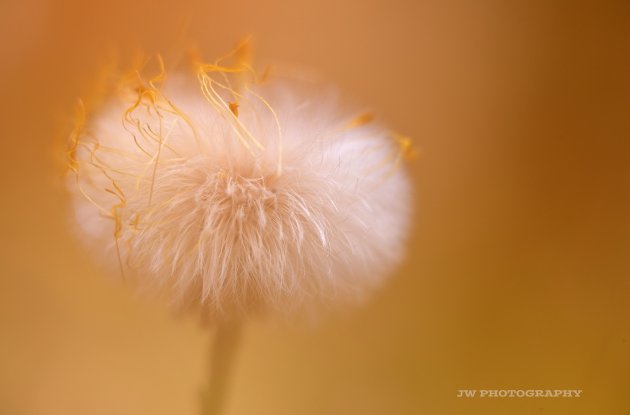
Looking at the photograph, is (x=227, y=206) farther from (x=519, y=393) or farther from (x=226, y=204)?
(x=519, y=393)

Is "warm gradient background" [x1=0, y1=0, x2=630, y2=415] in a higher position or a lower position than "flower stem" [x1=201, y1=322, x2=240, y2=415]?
higher

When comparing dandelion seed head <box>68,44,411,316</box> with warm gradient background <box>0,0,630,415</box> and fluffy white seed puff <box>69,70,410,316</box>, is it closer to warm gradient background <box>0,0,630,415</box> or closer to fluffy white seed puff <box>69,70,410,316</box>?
fluffy white seed puff <box>69,70,410,316</box>

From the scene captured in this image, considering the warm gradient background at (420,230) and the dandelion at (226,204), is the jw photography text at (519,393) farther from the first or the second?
the dandelion at (226,204)

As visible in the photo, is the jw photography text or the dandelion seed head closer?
the dandelion seed head

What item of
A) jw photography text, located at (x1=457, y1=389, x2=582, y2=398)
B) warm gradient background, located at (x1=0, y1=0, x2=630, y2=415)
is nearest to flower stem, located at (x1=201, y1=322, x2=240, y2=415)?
warm gradient background, located at (x1=0, y1=0, x2=630, y2=415)

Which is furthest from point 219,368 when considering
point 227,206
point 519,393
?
point 519,393

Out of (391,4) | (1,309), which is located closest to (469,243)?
(391,4)

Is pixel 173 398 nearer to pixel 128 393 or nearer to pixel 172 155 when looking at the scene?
pixel 128 393
